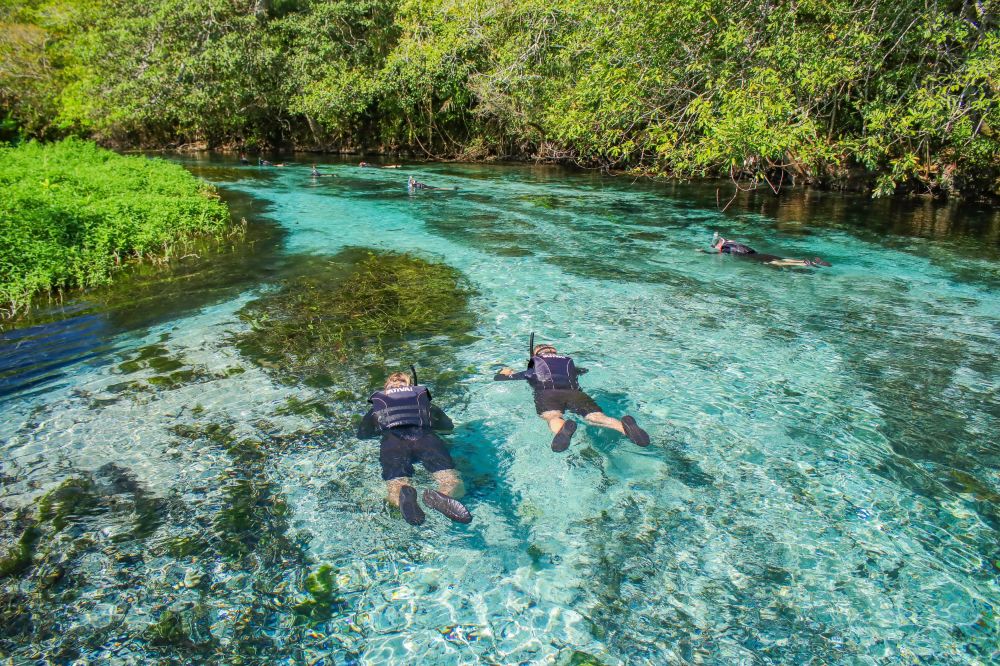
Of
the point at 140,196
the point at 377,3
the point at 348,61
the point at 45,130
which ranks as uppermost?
the point at 377,3

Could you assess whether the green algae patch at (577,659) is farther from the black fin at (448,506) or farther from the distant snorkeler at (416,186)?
the distant snorkeler at (416,186)

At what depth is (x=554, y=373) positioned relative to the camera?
6.41 metres

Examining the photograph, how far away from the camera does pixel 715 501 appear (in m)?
5.13

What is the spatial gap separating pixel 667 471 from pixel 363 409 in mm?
3235

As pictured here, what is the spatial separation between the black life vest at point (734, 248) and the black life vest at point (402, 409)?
9.54 metres

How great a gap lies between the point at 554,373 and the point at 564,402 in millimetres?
373

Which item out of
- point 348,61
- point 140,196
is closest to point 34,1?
point 348,61

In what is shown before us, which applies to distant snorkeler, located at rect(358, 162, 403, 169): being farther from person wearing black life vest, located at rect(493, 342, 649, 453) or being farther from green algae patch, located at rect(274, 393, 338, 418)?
person wearing black life vest, located at rect(493, 342, 649, 453)

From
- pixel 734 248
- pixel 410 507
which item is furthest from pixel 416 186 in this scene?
pixel 410 507

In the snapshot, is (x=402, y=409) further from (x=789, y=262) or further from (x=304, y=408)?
(x=789, y=262)

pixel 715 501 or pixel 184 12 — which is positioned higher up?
pixel 184 12

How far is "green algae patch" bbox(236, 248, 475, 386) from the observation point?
26.0ft

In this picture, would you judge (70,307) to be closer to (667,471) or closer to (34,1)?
(667,471)

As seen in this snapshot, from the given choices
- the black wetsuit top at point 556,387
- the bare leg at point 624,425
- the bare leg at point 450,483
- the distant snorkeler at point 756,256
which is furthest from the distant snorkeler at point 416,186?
the bare leg at point 450,483
